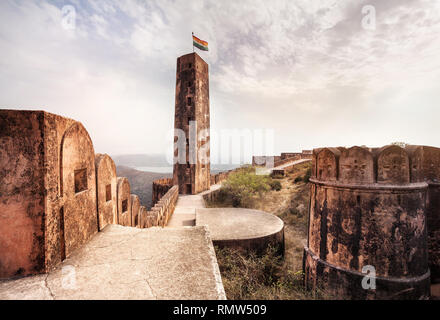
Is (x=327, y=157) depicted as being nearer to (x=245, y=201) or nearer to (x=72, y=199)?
(x=72, y=199)

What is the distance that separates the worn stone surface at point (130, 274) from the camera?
1694mm

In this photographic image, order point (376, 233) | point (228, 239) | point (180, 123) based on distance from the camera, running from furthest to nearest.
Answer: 1. point (180, 123)
2. point (228, 239)
3. point (376, 233)

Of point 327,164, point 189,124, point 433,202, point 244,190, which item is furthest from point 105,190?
point 189,124

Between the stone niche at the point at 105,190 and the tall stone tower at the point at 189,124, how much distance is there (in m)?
12.4

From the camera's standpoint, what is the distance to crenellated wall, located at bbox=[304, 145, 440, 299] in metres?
3.45

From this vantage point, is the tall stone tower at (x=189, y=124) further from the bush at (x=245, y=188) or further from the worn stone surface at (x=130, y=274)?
the worn stone surface at (x=130, y=274)

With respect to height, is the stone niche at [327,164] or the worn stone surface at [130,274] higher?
the stone niche at [327,164]

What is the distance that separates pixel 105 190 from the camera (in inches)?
130

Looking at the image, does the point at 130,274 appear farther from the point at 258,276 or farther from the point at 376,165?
the point at 376,165

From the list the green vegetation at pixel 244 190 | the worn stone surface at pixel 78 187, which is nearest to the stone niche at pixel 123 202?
the worn stone surface at pixel 78 187

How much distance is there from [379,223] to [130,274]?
418 centimetres

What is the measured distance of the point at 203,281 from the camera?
6.31 feet
